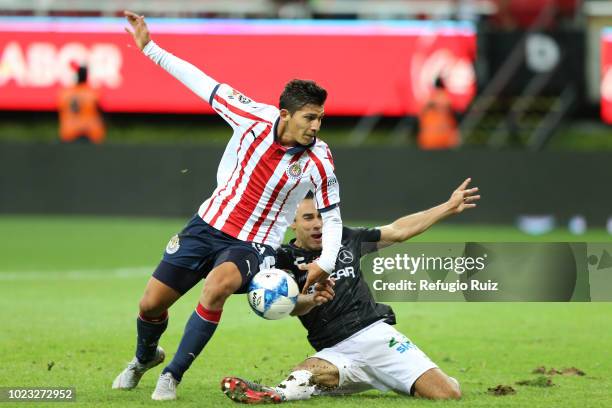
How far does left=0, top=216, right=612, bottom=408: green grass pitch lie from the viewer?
27.1 feet

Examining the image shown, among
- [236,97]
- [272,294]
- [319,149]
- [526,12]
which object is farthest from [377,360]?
[526,12]

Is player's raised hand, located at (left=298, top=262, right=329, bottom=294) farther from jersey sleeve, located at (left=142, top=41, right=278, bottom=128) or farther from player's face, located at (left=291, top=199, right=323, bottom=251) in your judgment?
jersey sleeve, located at (left=142, top=41, right=278, bottom=128)

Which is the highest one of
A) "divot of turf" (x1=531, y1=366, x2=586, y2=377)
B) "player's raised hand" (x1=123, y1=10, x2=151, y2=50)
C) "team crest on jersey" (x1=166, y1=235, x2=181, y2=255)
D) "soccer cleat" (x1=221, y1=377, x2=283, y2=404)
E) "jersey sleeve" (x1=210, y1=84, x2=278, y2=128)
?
"player's raised hand" (x1=123, y1=10, x2=151, y2=50)

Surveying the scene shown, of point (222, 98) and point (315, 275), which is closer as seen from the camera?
point (315, 275)

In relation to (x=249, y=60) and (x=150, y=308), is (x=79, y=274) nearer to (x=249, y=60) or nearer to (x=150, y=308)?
(x=150, y=308)

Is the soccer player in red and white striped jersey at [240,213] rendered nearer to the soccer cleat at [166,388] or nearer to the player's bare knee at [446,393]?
the soccer cleat at [166,388]

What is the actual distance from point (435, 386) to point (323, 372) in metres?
0.73

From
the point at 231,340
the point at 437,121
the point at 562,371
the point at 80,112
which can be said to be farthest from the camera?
the point at 80,112

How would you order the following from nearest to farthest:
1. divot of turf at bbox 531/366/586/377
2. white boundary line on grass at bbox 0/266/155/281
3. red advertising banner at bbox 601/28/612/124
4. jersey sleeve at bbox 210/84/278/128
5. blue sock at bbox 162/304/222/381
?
blue sock at bbox 162/304/222/381, jersey sleeve at bbox 210/84/278/128, divot of turf at bbox 531/366/586/377, white boundary line on grass at bbox 0/266/155/281, red advertising banner at bbox 601/28/612/124

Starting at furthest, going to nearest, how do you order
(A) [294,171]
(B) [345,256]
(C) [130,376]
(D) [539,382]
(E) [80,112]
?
(E) [80,112]
(D) [539,382]
(B) [345,256]
(C) [130,376]
(A) [294,171]

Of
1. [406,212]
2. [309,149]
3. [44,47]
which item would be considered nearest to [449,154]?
[406,212]

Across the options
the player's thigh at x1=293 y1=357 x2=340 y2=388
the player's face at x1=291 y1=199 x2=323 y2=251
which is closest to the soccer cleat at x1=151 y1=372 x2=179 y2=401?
the player's thigh at x1=293 y1=357 x2=340 y2=388

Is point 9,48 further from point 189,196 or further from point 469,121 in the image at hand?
point 469,121

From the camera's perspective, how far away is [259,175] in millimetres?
8141
